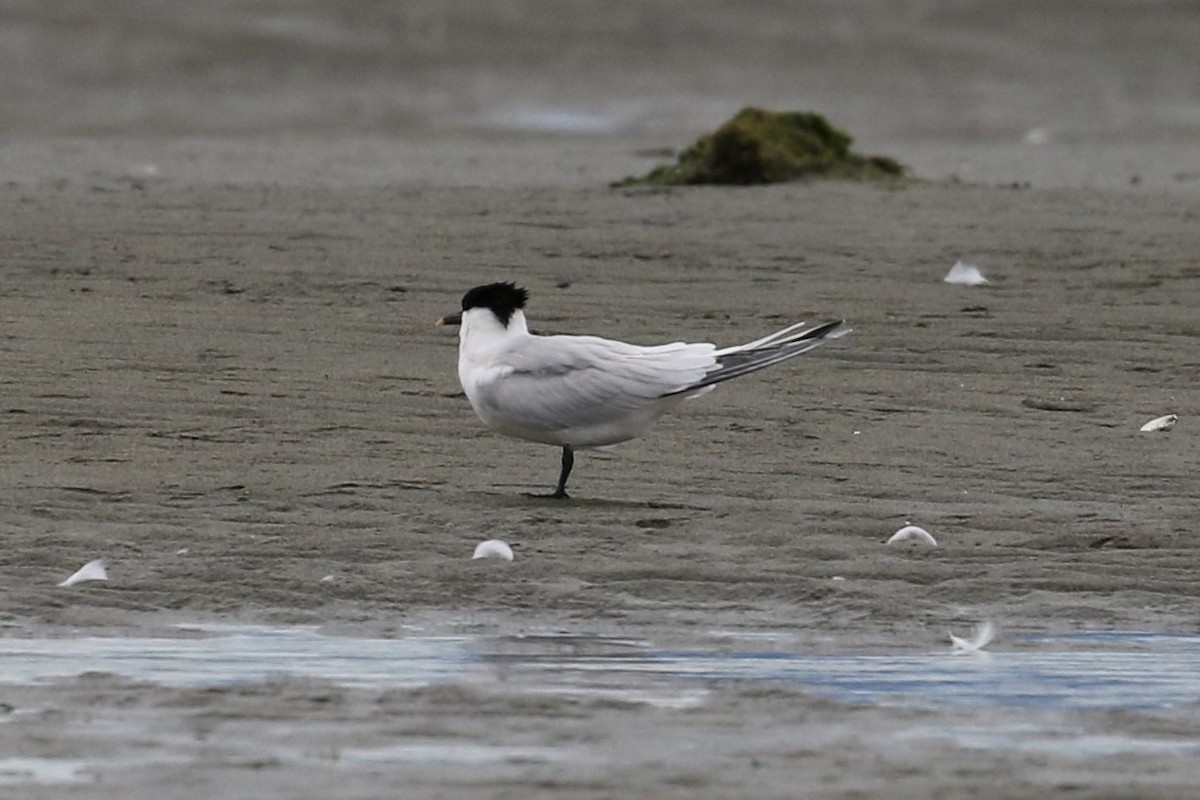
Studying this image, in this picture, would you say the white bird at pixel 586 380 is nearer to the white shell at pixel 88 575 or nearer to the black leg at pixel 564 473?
the black leg at pixel 564 473

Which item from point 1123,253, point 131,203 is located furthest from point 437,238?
point 1123,253

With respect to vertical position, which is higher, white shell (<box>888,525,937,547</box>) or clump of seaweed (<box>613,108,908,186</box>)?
clump of seaweed (<box>613,108,908,186</box>)

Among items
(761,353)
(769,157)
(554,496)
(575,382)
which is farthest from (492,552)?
(769,157)

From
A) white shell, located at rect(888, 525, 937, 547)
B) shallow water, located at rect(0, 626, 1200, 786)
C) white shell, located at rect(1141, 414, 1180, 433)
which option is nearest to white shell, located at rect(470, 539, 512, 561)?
shallow water, located at rect(0, 626, 1200, 786)

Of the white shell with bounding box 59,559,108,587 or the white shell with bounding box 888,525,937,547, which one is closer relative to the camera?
the white shell with bounding box 59,559,108,587

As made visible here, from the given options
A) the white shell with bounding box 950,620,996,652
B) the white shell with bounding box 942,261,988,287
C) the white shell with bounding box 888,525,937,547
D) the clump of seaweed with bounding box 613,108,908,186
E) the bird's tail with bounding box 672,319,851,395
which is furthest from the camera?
the clump of seaweed with bounding box 613,108,908,186

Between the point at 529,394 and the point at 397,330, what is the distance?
2.78 metres

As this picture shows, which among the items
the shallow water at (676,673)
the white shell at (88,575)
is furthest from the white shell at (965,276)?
the white shell at (88,575)

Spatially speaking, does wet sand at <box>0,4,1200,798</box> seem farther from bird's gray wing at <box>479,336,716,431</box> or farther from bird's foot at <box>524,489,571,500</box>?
bird's gray wing at <box>479,336,716,431</box>

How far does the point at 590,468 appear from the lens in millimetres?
9164

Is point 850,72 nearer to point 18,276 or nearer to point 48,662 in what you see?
point 18,276

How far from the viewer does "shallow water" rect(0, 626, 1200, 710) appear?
6348 mm

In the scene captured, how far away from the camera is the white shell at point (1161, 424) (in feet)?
31.8

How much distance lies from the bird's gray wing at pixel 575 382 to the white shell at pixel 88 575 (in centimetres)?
Answer: 157
